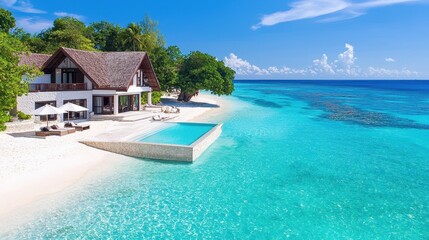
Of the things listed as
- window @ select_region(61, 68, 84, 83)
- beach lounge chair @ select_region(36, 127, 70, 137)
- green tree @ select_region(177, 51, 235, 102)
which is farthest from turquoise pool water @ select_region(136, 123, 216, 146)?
green tree @ select_region(177, 51, 235, 102)

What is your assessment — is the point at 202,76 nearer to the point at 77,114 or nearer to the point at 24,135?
the point at 77,114

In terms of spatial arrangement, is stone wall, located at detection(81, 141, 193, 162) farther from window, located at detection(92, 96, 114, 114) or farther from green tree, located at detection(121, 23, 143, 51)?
green tree, located at detection(121, 23, 143, 51)

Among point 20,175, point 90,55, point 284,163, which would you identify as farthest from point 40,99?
point 284,163

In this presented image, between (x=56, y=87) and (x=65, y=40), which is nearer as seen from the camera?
(x=56, y=87)

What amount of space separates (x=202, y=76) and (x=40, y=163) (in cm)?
3137

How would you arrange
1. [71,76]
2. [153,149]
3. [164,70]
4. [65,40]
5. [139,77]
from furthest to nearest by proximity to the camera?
1. [65,40]
2. [164,70]
3. [139,77]
4. [71,76]
5. [153,149]

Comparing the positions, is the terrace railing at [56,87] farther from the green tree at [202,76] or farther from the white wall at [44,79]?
the green tree at [202,76]

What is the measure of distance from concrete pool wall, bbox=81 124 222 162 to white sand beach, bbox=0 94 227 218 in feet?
1.50

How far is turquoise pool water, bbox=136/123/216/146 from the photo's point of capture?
61.8 feet

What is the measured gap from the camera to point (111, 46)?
187 feet

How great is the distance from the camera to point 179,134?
2150cm

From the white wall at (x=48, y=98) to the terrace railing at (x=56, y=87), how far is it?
12.3 inches

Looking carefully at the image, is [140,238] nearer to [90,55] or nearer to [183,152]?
[183,152]

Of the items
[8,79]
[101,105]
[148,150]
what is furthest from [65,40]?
[148,150]
